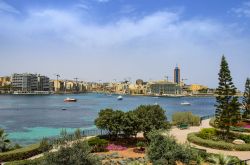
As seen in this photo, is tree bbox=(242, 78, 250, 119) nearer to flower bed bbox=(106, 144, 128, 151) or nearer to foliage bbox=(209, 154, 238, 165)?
flower bed bbox=(106, 144, 128, 151)

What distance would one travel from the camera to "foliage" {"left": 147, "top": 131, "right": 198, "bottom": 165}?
18938mm

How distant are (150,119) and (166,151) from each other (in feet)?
44.4

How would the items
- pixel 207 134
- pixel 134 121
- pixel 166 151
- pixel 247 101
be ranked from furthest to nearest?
pixel 247 101 → pixel 207 134 → pixel 134 121 → pixel 166 151

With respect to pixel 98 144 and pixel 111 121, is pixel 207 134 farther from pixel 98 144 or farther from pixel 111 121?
pixel 98 144

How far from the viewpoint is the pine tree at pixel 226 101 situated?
1491 inches

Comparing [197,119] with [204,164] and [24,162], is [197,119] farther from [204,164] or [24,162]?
[24,162]

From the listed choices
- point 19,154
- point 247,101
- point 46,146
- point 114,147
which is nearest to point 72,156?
point 46,146

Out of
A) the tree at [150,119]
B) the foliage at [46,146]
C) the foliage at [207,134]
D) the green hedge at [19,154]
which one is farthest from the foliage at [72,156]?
the foliage at [207,134]

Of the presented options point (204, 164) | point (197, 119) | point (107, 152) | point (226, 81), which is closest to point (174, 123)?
point (197, 119)

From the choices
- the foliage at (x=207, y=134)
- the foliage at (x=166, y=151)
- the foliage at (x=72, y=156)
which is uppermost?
the foliage at (x=72, y=156)

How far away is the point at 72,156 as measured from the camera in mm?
14391

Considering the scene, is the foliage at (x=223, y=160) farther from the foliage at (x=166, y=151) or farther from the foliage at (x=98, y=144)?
the foliage at (x=98, y=144)

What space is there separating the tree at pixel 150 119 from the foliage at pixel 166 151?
12188 mm

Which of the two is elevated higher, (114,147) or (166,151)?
(166,151)
